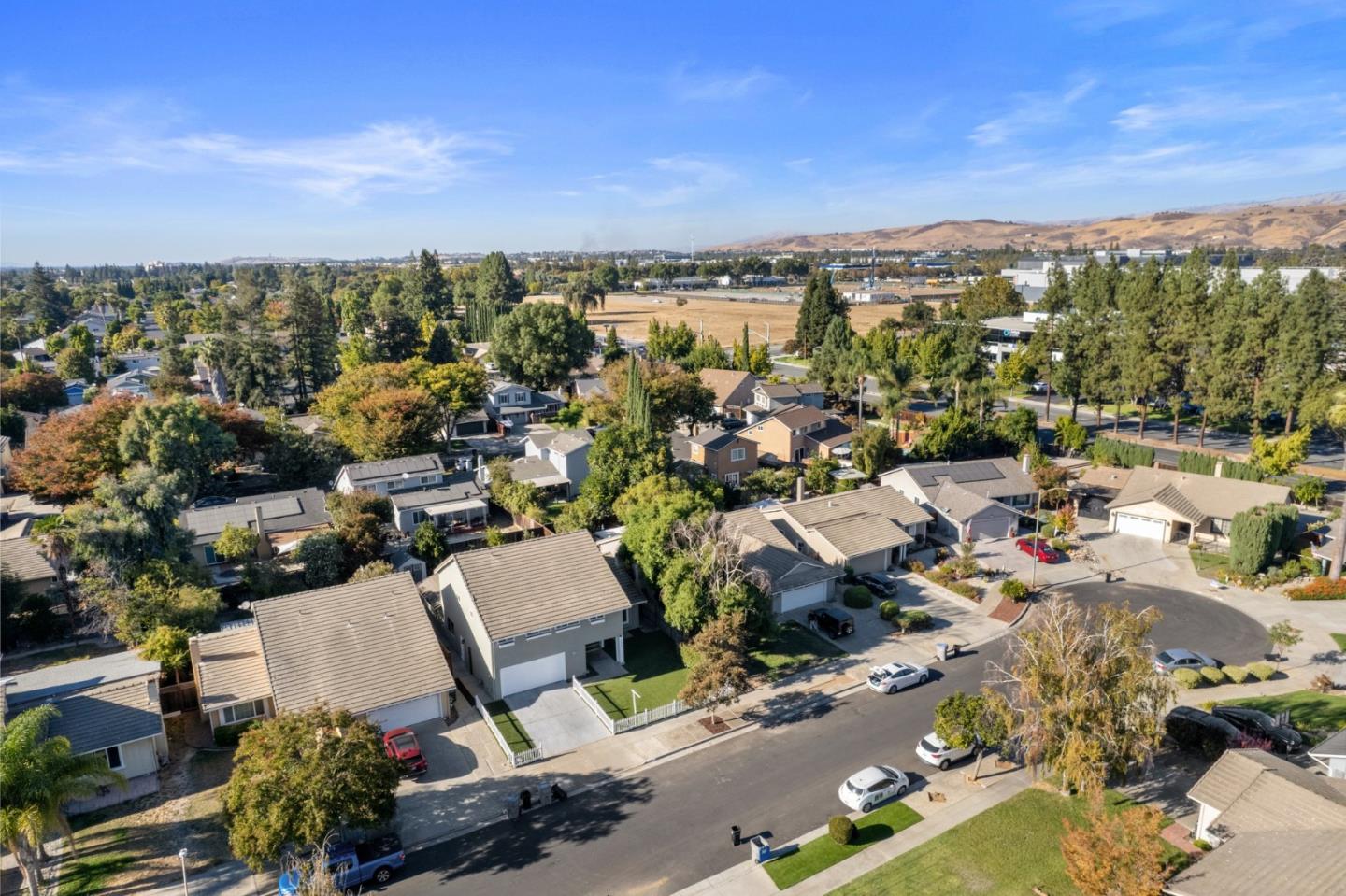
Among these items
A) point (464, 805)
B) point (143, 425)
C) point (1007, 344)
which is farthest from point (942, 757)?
point (1007, 344)

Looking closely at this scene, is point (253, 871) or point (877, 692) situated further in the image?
point (877, 692)

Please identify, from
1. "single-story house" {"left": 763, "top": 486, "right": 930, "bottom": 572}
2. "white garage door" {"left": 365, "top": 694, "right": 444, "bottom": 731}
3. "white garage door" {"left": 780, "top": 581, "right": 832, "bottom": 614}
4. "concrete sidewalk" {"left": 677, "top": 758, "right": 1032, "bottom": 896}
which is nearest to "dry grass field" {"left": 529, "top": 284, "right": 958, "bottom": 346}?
"single-story house" {"left": 763, "top": 486, "right": 930, "bottom": 572}

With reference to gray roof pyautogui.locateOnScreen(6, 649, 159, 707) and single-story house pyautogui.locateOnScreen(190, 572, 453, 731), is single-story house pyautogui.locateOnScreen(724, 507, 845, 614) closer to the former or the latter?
single-story house pyautogui.locateOnScreen(190, 572, 453, 731)

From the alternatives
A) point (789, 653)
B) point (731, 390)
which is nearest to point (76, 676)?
point (789, 653)

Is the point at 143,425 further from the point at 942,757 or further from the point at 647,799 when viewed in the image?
the point at 942,757

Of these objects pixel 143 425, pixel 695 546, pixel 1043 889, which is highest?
pixel 143 425

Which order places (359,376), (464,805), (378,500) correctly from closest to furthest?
(464,805)
(378,500)
(359,376)
